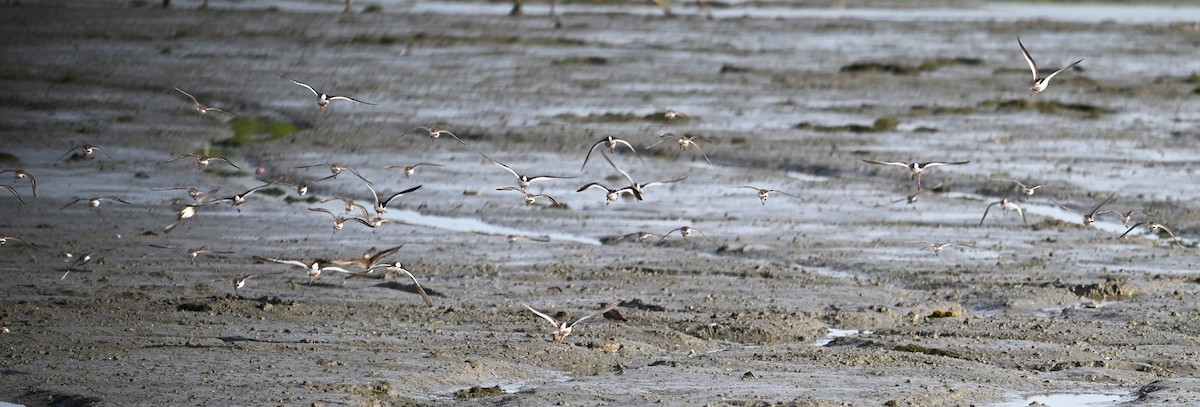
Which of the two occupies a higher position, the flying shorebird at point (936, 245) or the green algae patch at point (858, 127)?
the flying shorebird at point (936, 245)

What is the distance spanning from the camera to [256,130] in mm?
25797

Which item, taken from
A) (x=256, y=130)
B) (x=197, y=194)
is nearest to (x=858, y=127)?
(x=256, y=130)

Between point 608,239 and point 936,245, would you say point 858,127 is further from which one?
point 936,245

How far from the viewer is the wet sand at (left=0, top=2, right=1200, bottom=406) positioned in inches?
437

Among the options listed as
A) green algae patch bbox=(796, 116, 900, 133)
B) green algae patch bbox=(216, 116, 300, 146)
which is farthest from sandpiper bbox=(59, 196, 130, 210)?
green algae patch bbox=(796, 116, 900, 133)

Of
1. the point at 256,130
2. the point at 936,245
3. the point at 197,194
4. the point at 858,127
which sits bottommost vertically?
the point at 256,130

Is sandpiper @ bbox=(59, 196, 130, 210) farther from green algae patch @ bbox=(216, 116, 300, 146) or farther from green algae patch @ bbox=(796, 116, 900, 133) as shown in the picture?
green algae patch @ bbox=(796, 116, 900, 133)

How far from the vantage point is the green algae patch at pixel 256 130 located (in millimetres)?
24344

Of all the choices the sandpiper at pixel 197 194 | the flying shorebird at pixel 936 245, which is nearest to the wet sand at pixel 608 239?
the flying shorebird at pixel 936 245

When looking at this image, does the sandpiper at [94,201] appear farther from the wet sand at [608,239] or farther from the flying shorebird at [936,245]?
the flying shorebird at [936,245]

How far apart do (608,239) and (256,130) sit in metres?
10.3

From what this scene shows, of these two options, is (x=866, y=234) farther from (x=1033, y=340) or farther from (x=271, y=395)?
(x=271, y=395)

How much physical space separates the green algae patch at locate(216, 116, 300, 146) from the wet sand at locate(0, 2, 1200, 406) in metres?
0.12

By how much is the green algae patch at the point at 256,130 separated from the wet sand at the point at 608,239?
0.12 m
